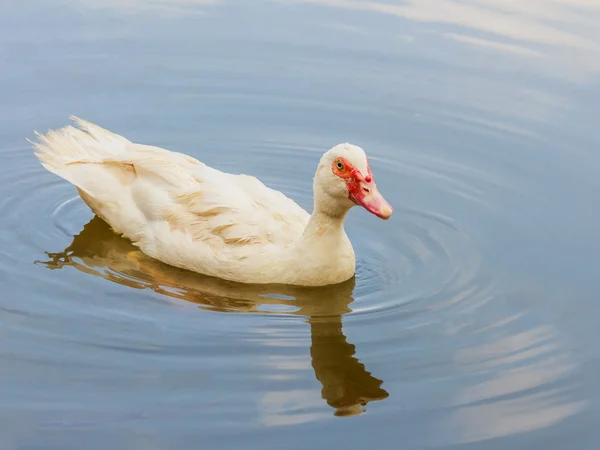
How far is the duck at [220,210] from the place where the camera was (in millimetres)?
7492

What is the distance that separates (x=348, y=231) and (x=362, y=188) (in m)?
1.40

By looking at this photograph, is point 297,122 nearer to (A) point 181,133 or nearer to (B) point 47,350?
(A) point 181,133

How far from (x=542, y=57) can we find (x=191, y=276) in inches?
220

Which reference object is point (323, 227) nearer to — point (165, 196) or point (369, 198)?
point (369, 198)

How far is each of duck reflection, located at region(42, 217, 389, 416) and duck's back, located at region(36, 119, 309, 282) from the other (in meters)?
0.12

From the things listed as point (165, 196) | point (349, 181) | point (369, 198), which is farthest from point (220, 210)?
point (369, 198)

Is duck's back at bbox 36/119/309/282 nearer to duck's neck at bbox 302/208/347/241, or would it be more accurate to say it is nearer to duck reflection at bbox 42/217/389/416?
duck reflection at bbox 42/217/389/416

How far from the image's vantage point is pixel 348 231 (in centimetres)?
864

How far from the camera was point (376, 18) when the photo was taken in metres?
12.4

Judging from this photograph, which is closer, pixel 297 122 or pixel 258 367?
pixel 258 367

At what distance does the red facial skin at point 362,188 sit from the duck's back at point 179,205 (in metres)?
0.74

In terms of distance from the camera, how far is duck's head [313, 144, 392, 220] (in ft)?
23.8

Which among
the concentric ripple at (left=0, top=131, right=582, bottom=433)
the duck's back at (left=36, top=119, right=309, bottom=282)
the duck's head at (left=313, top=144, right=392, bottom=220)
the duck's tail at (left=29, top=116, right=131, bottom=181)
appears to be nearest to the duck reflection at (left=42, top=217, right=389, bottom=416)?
the concentric ripple at (left=0, top=131, right=582, bottom=433)

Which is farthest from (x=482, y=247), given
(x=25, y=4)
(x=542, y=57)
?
(x=25, y=4)
